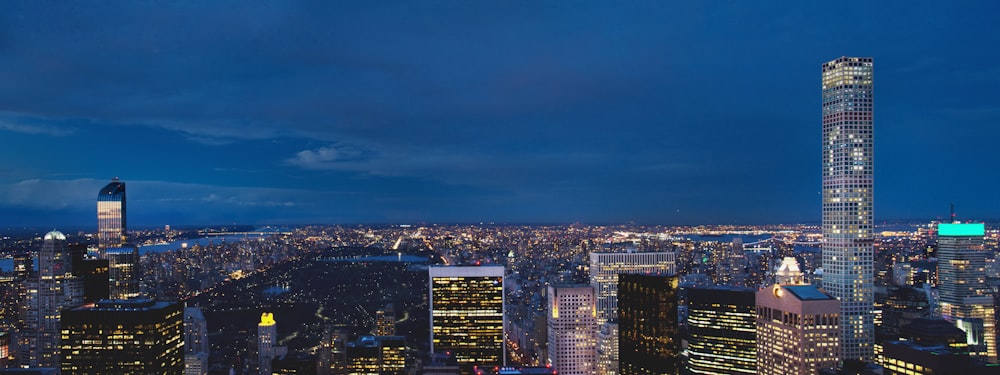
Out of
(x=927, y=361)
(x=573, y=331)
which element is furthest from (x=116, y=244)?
(x=927, y=361)

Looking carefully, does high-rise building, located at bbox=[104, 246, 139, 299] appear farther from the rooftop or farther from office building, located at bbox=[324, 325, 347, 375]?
the rooftop

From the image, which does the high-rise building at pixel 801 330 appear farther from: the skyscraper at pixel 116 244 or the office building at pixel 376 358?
the skyscraper at pixel 116 244

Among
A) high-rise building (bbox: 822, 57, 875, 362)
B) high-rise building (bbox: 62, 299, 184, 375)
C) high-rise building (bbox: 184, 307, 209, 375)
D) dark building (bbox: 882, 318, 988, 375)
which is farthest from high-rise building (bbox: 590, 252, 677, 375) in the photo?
high-rise building (bbox: 62, 299, 184, 375)

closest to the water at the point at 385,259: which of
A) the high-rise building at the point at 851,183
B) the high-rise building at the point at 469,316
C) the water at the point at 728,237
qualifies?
the water at the point at 728,237

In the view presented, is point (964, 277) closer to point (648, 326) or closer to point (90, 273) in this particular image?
point (648, 326)

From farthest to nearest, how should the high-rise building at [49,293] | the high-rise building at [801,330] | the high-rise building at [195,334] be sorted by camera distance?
the high-rise building at [195,334], the high-rise building at [49,293], the high-rise building at [801,330]

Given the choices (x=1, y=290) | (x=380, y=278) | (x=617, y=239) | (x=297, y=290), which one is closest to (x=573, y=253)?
(x=617, y=239)
